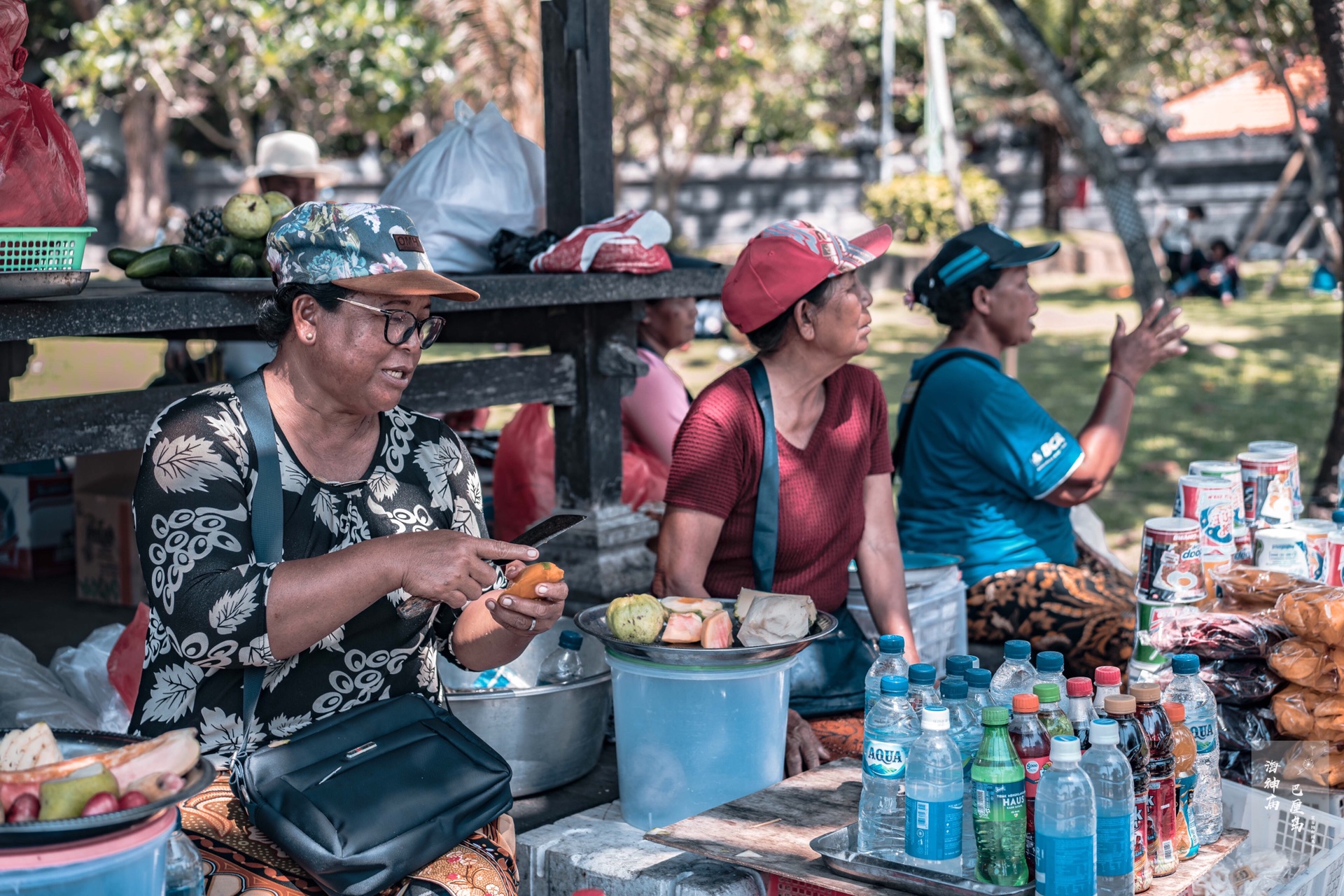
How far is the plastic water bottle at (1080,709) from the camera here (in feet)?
8.08

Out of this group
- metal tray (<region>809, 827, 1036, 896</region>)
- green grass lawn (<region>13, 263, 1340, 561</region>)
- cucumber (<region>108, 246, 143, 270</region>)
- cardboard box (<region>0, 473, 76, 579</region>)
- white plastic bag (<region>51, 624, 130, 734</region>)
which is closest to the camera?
metal tray (<region>809, 827, 1036, 896</region>)

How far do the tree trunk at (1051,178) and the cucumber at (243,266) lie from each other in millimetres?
22296

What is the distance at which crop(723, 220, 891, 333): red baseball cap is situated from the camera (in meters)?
3.40

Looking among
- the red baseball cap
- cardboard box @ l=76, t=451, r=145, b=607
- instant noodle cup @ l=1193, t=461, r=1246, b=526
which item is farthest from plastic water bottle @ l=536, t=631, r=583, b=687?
cardboard box @ l=76, t=451, r=145, b=607

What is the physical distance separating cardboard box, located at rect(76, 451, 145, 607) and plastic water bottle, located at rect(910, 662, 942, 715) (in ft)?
11.8

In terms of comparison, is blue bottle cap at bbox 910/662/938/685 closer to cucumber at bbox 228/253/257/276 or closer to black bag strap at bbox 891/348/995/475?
black bag strap at bbox 891/348/995/475

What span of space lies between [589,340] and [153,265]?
1.57 m

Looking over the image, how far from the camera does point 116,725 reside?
12.1 ft

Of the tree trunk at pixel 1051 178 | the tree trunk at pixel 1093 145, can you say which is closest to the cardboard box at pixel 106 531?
the tree trunk at pixel 1093 145

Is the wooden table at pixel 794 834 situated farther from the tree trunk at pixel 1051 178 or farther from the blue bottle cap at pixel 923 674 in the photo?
the tree trunk at pixel 1051 178

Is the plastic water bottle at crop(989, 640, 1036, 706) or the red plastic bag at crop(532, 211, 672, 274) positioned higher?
the red plastic bag at crop(532, 211, 672, 274)

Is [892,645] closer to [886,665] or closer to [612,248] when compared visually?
[886,665]

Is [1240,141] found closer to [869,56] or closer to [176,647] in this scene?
[869,56]

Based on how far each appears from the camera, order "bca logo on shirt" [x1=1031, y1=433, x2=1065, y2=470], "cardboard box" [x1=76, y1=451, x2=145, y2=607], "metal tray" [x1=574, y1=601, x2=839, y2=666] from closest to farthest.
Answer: "metal tray" [x1=574, y1=601, x2=839, y2=666]
"bca logo on shirt" [x1=1031, y1=433, x2=1065, y2=470]
"cardboard box" [x1=76, y1=451, x2=145, y2=607]
